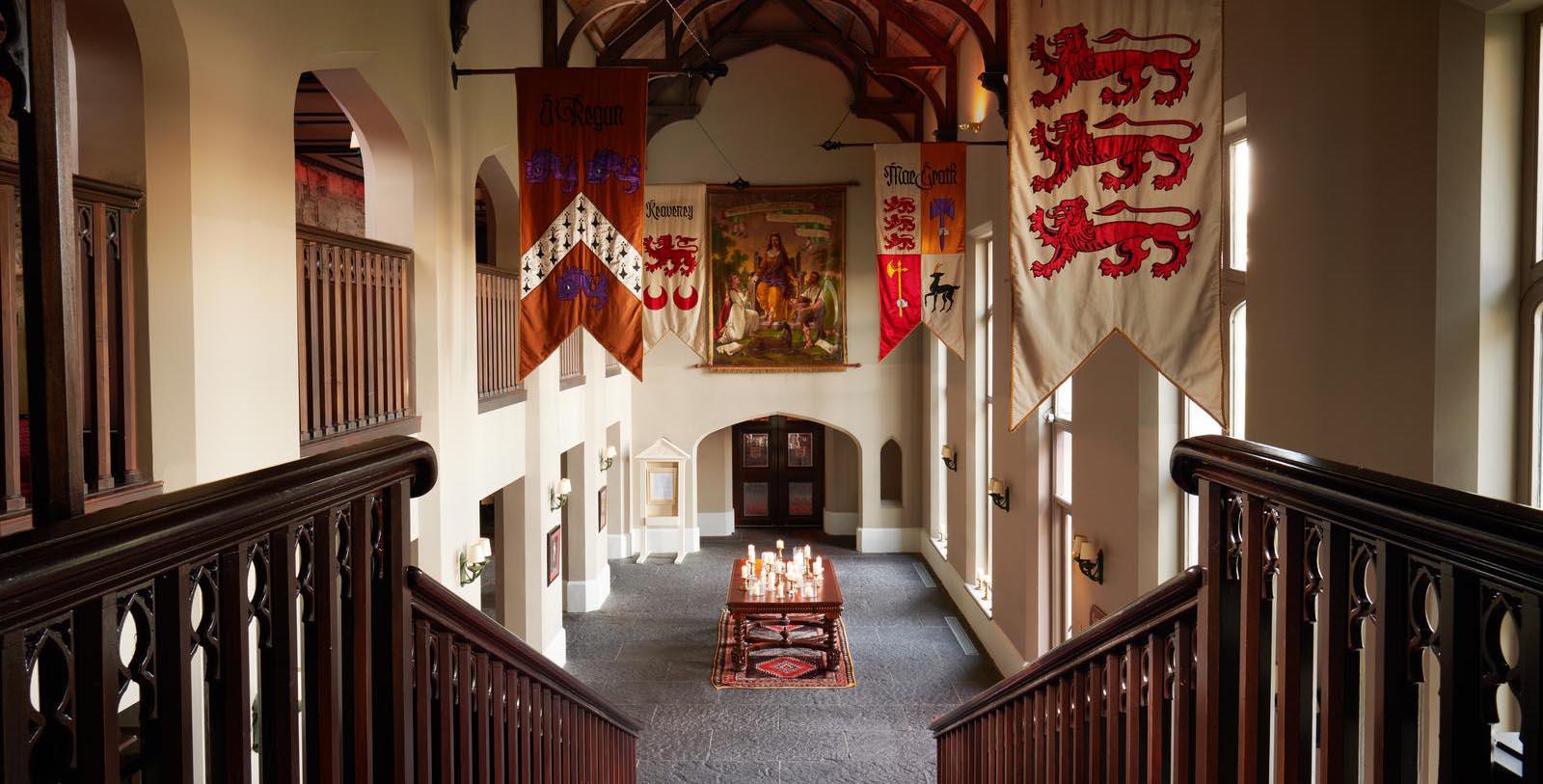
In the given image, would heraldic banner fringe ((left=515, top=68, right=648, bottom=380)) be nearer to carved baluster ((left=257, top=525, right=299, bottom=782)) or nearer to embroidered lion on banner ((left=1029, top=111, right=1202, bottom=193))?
embroidered lion on banner ((left=1029, top=111, right=1202, bottom=193))

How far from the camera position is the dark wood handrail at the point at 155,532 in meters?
1.27

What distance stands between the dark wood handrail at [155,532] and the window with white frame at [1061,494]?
789 cm

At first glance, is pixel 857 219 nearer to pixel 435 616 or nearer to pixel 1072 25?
pixel 1072 25

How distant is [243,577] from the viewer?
1717mm

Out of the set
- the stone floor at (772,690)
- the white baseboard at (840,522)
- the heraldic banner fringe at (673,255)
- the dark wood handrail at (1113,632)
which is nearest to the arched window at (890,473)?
the white baseboard at (840,522)

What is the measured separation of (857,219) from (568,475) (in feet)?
21.3

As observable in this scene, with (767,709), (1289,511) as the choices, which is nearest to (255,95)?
(1289,511)

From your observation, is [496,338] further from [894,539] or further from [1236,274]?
[894,539]

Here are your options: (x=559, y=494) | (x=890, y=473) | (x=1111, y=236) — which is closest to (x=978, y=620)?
(x=559, y=494)

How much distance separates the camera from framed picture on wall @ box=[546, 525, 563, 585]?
36.7 ft

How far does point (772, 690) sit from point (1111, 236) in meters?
7.68

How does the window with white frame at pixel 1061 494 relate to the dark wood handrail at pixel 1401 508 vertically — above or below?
below

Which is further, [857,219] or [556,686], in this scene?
[857,219]

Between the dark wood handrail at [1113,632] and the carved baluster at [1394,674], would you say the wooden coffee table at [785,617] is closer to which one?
the dark wood handrail at [1113,632]
